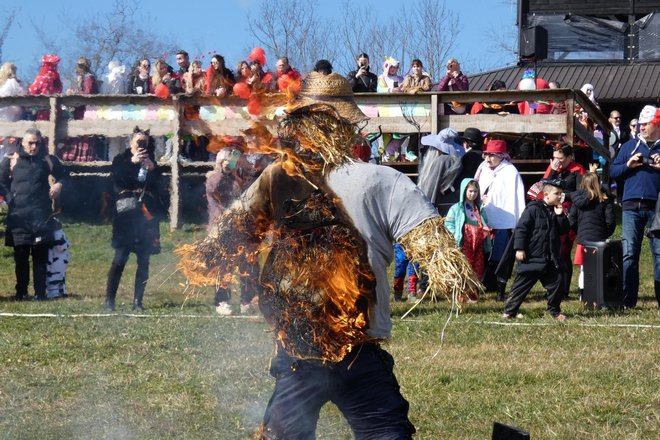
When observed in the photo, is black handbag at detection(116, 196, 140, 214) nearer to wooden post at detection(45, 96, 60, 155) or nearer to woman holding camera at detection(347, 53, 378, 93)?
wooden post at detection(45, 96, 60, 155)

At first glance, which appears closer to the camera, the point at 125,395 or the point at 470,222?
the point at 125,395

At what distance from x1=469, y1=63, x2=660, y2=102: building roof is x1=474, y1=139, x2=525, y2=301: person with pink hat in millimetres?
12058

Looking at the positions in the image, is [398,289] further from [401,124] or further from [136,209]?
[401,124]

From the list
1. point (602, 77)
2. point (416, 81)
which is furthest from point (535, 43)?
point (602, 77)

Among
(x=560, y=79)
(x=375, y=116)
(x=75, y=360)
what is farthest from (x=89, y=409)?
(x=560, y=79)

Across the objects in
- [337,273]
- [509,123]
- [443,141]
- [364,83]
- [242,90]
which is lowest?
[337,273]

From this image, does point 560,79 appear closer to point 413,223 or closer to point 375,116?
point 375,116

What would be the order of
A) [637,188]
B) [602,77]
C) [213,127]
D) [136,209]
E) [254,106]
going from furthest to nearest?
1. [602,77]
2. [637,188]
3. [136,209]
4. [213,127]
5. [254,106]

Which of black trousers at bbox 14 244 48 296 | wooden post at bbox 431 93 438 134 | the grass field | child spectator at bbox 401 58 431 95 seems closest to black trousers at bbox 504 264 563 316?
the grass field

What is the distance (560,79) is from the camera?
25172 millimetres

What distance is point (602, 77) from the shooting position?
83.1ft

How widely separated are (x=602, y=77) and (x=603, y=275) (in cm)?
1531

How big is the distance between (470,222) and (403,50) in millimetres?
18290

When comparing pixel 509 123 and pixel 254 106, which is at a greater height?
pixel 509 123
